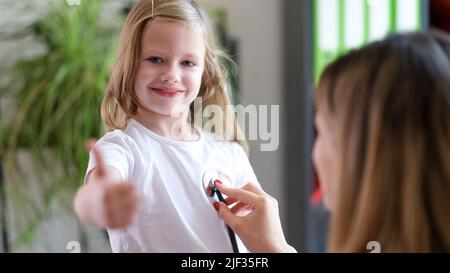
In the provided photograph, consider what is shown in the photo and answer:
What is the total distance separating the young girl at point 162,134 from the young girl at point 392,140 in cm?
13

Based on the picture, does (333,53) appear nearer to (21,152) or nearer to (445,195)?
(445,195)

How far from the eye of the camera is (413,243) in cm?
53

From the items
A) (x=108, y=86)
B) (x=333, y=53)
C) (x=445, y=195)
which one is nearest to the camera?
(x=445, y=195)

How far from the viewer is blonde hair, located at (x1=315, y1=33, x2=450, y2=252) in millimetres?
504

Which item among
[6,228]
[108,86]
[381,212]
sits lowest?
[6,228]

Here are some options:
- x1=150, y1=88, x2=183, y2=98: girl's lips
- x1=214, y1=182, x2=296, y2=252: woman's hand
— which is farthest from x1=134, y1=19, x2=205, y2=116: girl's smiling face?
x1=214, y1=182, x2=296, y2=252: woman's hand

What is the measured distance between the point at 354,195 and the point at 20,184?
1.71 ft

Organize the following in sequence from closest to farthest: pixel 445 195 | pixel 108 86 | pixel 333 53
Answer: pixel 445 195 → pixel 108 86 → pixel 333 53

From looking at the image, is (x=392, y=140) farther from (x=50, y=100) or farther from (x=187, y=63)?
(x=50, y=100)

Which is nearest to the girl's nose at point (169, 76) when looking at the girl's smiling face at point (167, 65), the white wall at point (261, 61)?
the girl's smiling face at point (167, 65)

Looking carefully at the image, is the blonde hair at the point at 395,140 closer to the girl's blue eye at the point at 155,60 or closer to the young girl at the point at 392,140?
the young girl at the point at 392,140

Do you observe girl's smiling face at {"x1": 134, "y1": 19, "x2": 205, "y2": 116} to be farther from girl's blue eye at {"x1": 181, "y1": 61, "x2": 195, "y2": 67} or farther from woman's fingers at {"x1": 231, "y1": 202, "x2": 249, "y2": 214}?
woman's fingers at {"x1": 231, "y1": 202, "x2": 249, "y2": 214}

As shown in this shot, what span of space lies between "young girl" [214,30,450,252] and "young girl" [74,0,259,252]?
13cm
